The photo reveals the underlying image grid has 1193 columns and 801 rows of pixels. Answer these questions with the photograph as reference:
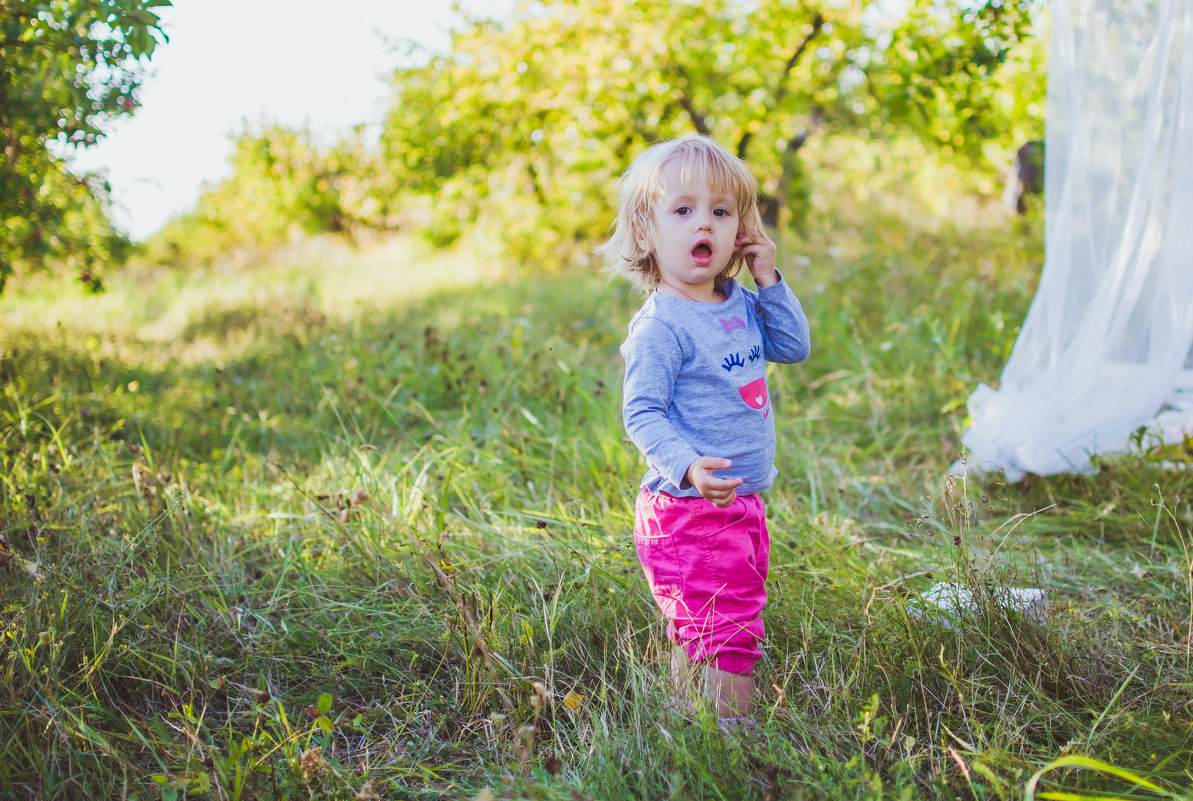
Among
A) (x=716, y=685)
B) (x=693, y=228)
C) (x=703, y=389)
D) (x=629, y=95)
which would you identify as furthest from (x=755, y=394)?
(x=629, y=95)

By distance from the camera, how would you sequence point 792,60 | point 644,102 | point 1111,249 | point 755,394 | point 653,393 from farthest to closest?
point 644,102 < point 792,60 < point 1111,249 < point 755,394 < point 653,393

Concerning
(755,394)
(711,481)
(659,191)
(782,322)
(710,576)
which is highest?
(659,191)

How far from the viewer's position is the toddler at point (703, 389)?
5.37 ft

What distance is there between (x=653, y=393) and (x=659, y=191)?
438 millimetres

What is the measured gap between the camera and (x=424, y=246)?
8891 millimetres

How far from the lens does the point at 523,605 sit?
202 centimetres

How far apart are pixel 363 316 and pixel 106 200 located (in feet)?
→ 5.20

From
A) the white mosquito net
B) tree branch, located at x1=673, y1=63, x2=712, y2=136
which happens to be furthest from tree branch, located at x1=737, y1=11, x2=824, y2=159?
the white mosquito net

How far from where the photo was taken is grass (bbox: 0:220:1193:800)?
4.99 ft

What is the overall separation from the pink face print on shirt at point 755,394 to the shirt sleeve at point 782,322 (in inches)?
4.4

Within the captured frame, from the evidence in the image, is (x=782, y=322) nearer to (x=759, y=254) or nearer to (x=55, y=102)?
(x=759, y=254)

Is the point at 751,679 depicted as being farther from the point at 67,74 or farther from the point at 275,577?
the point at 67,74

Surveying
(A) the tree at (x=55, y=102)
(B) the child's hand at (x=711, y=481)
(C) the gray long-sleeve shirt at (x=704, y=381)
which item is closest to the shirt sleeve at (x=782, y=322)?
(C) the gray long-sleeve shirt at (x=704, y=381)

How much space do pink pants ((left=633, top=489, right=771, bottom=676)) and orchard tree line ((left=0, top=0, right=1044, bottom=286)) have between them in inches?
120
